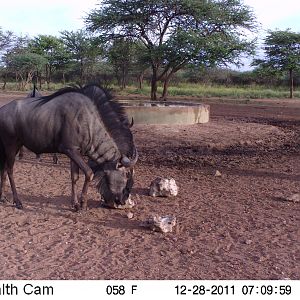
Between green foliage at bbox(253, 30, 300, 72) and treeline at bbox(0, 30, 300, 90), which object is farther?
treeline at bbox(0, 30, 300, 90)

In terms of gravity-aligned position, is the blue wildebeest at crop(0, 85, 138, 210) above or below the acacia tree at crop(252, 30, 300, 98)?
below

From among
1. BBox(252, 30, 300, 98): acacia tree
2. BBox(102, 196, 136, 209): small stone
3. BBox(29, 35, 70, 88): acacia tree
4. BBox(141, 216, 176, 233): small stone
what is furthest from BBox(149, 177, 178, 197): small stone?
BBox(29, 35, 70, 88): acacia tree

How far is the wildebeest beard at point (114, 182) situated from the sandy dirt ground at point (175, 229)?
0.24 m

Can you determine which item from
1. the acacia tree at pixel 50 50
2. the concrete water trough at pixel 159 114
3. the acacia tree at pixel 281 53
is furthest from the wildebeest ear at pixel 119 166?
the acacia tree at pixel 50 50

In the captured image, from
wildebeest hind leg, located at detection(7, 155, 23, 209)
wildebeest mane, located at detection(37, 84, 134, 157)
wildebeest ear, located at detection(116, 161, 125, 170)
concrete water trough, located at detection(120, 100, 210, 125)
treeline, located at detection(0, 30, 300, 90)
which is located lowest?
wildebeest hind leg, located at detection(7, 155, 23, 209)

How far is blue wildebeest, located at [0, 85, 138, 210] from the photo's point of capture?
6.43m

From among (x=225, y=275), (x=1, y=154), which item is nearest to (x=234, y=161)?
(x=1, y=154)

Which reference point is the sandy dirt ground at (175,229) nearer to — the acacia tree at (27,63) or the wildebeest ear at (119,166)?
the wildebeest ear at (119,166)

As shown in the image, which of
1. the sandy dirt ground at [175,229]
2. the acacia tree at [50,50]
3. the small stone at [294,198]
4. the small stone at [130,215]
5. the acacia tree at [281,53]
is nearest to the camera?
the sandy dirt ground at [175,229]

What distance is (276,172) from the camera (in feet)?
29.6

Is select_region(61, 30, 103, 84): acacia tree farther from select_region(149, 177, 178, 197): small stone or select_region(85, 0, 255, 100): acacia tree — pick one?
select_region(149, 177, 178, 197): small stone

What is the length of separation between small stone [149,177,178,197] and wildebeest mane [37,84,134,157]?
2.98ft

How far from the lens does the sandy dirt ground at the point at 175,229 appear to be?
4520 mm
